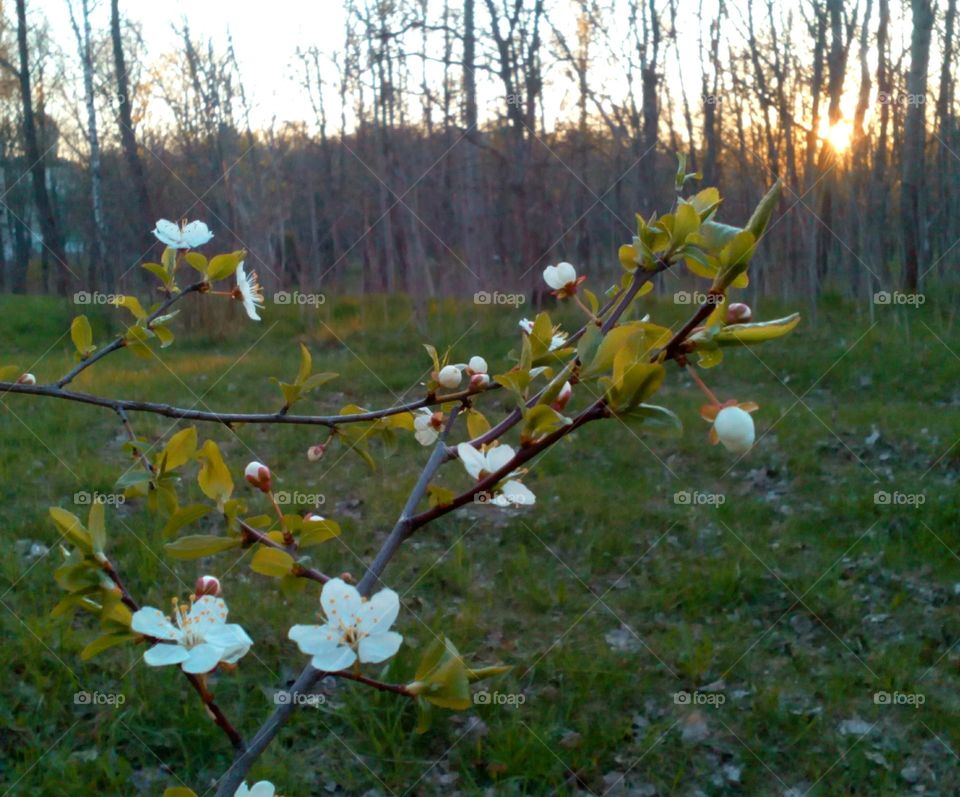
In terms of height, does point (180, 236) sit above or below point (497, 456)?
above

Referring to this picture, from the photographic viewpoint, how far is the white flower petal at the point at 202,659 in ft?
2.14

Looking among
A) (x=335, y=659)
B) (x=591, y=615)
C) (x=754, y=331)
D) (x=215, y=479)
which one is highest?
(x=754, y=331)

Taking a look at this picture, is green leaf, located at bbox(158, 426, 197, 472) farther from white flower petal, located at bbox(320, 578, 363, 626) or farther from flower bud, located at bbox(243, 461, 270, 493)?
white flower petal, located at bbox(320, 578, 363, 626)

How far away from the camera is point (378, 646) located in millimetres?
666

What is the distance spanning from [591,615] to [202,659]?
2.88 m

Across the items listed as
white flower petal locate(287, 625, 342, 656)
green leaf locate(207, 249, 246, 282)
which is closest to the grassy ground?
green leaf locate(207, 249, 246, 282)

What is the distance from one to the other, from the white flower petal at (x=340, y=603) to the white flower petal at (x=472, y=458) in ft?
0.51

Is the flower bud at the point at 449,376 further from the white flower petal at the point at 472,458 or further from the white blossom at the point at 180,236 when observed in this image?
the white blossom at the point at 180,236

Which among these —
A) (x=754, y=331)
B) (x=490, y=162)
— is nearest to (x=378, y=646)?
(x=754, y=331)

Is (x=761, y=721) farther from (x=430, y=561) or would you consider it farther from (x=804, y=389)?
(x=804, y=389)

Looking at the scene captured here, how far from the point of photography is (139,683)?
9.19 ft

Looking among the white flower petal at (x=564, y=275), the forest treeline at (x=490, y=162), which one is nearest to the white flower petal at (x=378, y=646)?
the white flower petal at (x=564, y=275)

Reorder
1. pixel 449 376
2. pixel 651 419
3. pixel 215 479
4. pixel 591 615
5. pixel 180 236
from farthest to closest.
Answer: pixel 591 615, pixel 180 236, pixel 449 376, pixel 215 479, pixel 651 419

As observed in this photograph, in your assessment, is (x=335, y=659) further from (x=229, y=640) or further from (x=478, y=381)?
(x=478, y=381)
